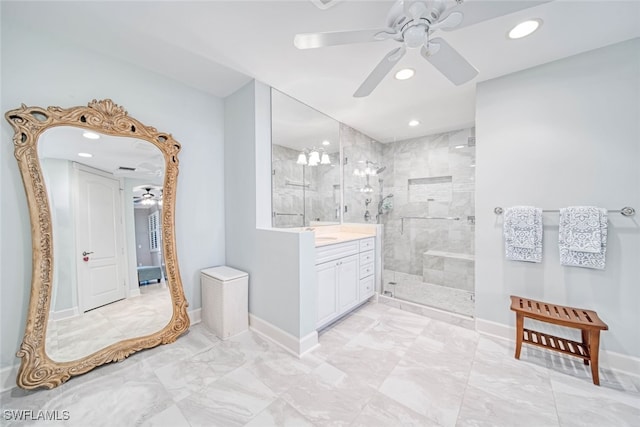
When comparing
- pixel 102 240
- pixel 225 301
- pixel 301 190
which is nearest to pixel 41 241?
pixel 102 240

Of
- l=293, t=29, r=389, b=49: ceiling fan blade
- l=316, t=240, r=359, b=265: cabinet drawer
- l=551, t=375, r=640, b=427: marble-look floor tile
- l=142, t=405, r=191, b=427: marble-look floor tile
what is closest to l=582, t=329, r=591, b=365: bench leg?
l=551, t=375, r=640, b=427: marble-look floor tile

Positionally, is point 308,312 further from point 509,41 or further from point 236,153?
point 509,41

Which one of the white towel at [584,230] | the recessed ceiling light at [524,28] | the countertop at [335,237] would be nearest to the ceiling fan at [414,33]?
the recessed ceiling light at [524,28]

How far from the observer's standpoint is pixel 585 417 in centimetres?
138

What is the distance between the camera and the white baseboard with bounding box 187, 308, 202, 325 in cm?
244

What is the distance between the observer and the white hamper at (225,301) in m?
2.18

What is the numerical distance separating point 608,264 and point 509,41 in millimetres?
1884

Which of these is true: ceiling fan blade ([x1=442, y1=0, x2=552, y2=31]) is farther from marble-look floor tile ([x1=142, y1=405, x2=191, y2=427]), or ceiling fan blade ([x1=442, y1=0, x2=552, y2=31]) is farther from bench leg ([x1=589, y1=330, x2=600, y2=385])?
marble-look floor tile ([x1=142, y1=405, x2=191, y2=427])

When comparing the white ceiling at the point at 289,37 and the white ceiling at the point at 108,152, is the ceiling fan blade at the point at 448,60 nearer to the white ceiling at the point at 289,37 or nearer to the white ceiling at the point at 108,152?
the white ceiling at the point at 289,37

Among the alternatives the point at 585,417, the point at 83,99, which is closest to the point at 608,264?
the point at 585,417

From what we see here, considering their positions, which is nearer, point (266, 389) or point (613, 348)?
point (266, 389)

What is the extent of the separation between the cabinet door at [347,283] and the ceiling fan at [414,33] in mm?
1885

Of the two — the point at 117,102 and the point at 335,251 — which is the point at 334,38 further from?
the point at 117,102

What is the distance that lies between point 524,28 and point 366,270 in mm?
2556
